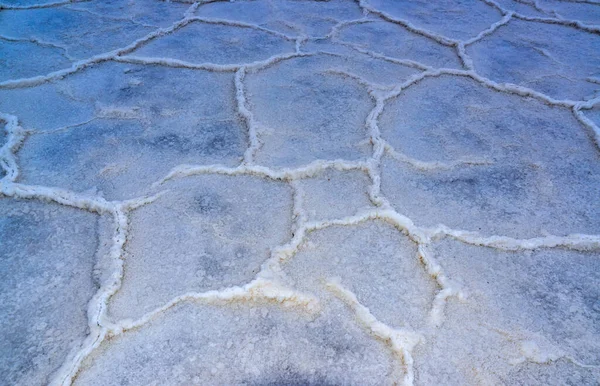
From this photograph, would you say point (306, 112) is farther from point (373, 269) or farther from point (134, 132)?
point (373, 269)

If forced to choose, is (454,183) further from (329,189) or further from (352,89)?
(352,89)

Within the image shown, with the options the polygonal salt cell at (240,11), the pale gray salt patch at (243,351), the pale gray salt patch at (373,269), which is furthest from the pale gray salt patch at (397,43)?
the pale gray salt patch at (243,351)

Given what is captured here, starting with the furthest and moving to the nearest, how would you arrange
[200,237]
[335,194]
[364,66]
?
[364,66] → [335,194] → [200,237]

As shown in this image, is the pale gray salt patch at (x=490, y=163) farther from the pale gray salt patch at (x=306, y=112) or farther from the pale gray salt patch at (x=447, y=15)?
the pale gray salt patch at (x=447, y=15)

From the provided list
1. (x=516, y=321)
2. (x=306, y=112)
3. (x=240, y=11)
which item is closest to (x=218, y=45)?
(x=240, y=11)

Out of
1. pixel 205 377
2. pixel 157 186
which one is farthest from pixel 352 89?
pixel 205 377
